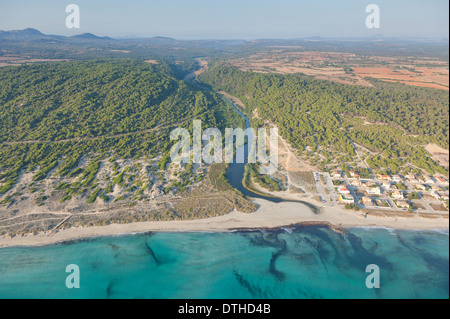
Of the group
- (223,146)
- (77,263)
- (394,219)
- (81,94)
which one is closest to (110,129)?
(81,94)

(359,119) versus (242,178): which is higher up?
(359,119)

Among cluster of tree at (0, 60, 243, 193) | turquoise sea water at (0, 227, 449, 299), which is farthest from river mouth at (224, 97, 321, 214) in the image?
cluster of tree at (0, 60, 243, 193)

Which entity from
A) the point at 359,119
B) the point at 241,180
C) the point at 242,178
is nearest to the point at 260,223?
the point at 241,180

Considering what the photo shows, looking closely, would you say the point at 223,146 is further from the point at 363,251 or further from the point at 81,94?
the point at 81,94

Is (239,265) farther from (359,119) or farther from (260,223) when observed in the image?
(359,119)

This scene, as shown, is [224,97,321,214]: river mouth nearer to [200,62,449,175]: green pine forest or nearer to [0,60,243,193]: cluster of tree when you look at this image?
[200,62,449,175]: green pine forest
